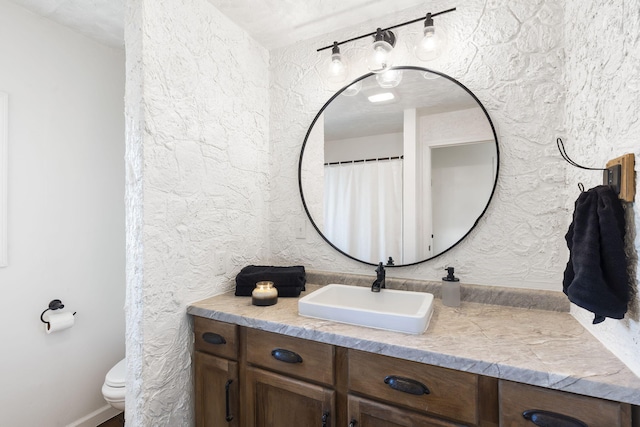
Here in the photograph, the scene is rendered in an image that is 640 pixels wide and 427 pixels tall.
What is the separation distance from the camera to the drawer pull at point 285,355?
3.72ft

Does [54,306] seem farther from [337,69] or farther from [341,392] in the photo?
[337,69]

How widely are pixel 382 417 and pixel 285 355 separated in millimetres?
405

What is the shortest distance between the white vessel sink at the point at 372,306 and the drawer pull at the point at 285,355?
0.16 metres

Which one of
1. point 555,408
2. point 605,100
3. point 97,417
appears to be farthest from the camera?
point 97,417

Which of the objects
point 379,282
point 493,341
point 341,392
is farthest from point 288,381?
point 493,341

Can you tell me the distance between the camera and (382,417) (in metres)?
0.99

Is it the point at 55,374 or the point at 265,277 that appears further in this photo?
the point at 55,374

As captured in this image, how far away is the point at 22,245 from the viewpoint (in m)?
1.55

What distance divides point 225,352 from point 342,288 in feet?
2.07

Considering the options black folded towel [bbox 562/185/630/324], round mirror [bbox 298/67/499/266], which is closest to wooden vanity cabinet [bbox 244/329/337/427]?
round mirror [bbox 298/67/499/266]

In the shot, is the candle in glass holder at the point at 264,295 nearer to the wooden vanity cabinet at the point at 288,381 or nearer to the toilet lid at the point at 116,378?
the wooden vanity cabinet at the point at 288,381

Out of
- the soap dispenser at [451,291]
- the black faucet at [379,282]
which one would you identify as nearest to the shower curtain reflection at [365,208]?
the black faucet at [379,282]

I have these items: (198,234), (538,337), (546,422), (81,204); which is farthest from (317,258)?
(81,204)

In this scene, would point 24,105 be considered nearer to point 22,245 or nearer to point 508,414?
point 22,245
